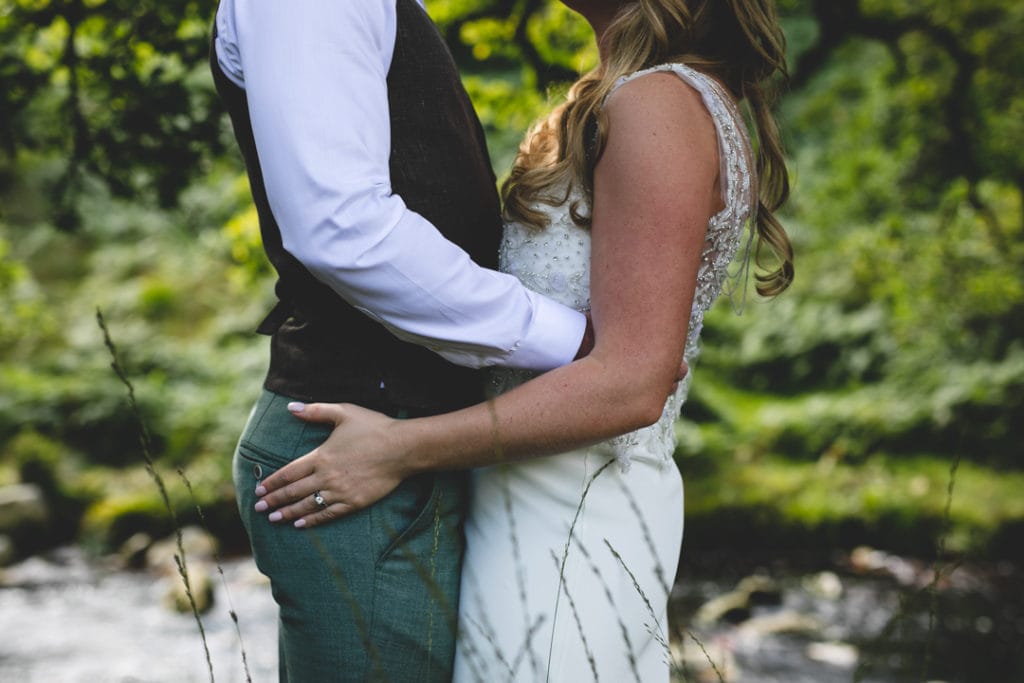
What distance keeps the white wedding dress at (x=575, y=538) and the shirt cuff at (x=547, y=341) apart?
0.14 metres

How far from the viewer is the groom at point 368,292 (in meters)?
1.35

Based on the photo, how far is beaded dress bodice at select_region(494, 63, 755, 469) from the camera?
1587 mm

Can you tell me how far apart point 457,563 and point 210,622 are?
575 centimetres

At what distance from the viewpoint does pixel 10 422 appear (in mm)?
9469

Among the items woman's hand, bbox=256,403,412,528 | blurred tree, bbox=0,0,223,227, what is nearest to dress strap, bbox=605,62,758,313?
woman's hand, bbox=256,403,412,528

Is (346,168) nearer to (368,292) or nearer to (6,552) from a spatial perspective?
(368,292)

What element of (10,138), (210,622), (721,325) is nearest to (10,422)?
(210,622)

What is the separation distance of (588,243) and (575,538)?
528 millimetres

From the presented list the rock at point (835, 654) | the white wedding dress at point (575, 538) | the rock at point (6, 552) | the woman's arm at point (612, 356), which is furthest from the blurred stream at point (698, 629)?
the woman's arm at point (612, 356)

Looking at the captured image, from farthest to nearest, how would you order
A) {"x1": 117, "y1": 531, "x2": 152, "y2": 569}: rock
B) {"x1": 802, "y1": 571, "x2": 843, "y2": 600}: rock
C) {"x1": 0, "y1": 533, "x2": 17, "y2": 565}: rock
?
{"x1": 117, "y1": 531, "x2": 152, "y2": 569}: rock → {"x1": 0, "y1": 533, "x2": 17, "y2": 565}: rock → {"x1": 802, "y1": 571, "x2": 843, "y2": 600}: rock

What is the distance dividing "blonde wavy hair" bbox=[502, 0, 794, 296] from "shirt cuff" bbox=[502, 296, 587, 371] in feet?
0.66

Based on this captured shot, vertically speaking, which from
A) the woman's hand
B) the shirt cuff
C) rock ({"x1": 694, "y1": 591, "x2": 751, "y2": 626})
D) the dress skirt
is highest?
the shirt cuff

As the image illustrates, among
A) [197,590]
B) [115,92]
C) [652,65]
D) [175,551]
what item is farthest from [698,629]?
[652,65]

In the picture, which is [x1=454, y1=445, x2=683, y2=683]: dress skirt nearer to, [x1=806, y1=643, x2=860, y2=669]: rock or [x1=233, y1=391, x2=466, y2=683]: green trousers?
[x1=233, y1=391, x2=466, y2=683]: green trousers
